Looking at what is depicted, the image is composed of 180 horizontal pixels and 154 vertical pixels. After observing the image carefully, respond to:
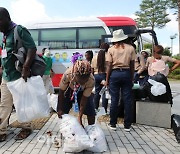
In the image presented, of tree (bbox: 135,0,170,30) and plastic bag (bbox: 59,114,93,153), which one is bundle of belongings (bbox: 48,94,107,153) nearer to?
plastic bag (bbox: 59,114,93,153)

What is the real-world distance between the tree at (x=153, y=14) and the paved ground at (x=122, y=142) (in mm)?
33257

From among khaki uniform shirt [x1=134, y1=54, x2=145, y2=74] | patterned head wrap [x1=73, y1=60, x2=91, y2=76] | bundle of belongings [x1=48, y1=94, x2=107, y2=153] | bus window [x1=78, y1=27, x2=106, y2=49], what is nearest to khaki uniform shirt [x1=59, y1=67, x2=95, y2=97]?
patterned head wrap [x1=73, y1=60, x2=91, y2=76]

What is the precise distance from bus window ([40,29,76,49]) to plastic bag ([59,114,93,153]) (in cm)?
816

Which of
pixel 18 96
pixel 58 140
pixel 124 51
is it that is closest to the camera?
pixel 18 96

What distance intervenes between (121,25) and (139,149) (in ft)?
26.7

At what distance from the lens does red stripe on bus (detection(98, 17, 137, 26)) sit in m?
11.2

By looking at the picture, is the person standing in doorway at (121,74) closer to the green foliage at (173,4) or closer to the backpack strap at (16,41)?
the backpack strap at (16,41)

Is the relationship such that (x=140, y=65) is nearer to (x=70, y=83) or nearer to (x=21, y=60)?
(x=70, y=83)

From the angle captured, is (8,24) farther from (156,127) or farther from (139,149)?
(156,127)

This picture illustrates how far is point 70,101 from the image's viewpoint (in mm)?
3908

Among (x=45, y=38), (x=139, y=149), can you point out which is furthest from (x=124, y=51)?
(x=45, y=38)

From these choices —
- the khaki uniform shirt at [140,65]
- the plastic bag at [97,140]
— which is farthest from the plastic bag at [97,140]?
the khaki uniform shirt at [140,65]

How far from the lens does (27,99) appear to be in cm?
374

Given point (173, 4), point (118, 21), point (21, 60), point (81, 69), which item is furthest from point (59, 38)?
point (173, 4)
